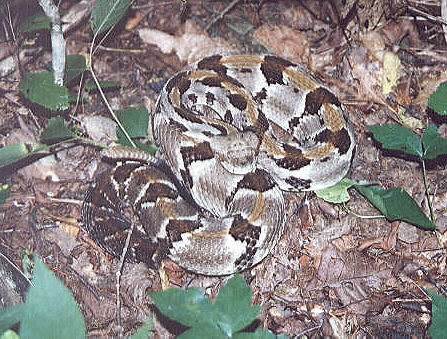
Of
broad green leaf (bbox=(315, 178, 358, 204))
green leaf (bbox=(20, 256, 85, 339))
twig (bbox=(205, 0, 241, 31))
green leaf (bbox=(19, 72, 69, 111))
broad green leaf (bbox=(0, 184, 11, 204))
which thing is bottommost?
broad green leaf (bbox=(315, 178, 358, 204))

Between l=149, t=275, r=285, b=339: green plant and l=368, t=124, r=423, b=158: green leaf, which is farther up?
l=149, t=275, r=285, b=339: green plant

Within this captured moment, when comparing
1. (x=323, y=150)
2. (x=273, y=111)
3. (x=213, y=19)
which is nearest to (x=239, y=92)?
(x=273, y=111)

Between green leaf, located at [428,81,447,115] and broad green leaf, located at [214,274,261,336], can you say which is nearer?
broad green leaf, located at [214,274,261,336]

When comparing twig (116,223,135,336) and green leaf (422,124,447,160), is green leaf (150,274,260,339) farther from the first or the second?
green leaf (422,124,447,160)

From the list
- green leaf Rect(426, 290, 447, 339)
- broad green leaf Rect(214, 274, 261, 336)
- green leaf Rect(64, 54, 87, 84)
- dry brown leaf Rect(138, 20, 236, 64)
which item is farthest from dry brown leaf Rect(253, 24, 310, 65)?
broad green leaf Rect(214, 274, 261, 336)

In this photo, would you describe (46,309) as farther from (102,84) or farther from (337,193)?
(102,84)

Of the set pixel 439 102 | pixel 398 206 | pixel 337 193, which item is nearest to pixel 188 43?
pixel 337 193

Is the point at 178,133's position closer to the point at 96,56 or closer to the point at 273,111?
the point at 273,111
